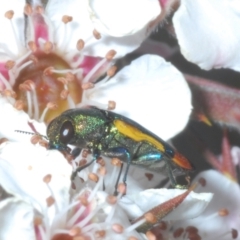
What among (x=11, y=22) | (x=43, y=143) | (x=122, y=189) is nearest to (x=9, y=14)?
(x=11, y=22)

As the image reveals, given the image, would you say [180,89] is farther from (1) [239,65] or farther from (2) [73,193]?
(2) [73,193]

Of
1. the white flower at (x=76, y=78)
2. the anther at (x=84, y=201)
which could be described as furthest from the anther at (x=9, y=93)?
the anther at (x=84, y=201)

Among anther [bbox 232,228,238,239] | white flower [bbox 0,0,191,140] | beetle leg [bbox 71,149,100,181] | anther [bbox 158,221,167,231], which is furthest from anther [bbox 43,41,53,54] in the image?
anther [bbox 232,228,238,239]

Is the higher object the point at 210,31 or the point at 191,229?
the point at 210,31

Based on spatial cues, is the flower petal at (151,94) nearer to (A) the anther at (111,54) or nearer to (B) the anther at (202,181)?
(A) the anther at (111,54)

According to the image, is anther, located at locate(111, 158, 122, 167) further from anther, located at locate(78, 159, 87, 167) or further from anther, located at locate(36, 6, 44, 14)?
anther, located at locate(36, 6, 44, 14)

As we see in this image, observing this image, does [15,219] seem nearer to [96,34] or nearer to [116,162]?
[116,162]
